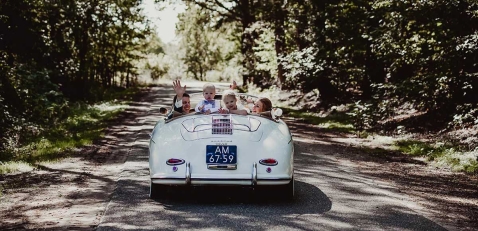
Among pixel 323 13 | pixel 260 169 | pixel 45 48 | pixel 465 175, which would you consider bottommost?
pixel 465 175

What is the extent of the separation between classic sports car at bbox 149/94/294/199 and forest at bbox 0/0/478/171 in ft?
20.1

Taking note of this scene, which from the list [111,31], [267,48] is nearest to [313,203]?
[267,48]

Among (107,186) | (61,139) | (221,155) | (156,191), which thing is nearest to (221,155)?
(221,155)

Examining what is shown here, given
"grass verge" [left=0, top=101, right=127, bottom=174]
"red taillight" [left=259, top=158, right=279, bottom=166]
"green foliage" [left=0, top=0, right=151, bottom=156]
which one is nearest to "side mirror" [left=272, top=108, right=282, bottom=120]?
"red taillight" [left=259, top=158, right=279, bottom=166]

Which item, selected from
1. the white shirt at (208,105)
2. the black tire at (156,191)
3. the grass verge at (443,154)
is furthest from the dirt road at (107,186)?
the white shirt at (208,105)

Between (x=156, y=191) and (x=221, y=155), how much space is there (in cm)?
114

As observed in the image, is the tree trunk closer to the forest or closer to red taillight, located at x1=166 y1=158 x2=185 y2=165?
the forest

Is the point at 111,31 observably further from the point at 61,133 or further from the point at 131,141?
the point at 131,141

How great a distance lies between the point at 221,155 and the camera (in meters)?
6.24

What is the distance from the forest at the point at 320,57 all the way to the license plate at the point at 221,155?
21.7 feet

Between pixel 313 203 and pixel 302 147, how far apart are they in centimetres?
585

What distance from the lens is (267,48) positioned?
28.8 m

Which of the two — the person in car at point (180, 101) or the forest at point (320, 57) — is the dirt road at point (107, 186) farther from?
the forest at point (320, 57)

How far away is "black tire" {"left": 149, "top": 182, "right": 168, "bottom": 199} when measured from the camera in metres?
6.70
